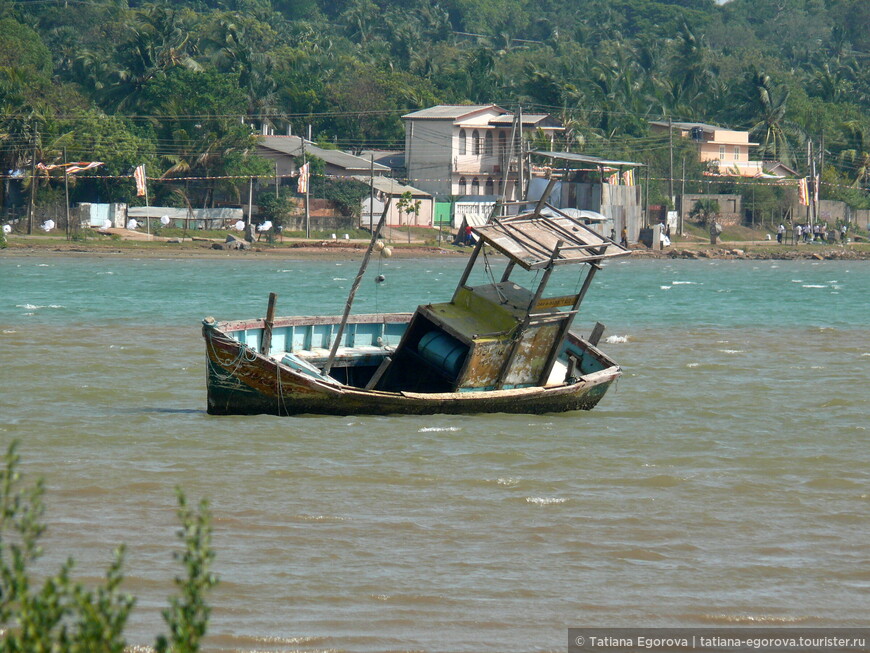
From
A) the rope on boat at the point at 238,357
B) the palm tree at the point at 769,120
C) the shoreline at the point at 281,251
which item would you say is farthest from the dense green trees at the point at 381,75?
the rope on boat at the point at 238,357

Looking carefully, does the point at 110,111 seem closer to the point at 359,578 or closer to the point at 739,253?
the point at 739,253

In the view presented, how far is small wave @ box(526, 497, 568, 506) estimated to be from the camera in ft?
39.9

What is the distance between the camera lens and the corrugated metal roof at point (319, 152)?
65.5 metres

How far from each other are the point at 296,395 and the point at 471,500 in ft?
12.2

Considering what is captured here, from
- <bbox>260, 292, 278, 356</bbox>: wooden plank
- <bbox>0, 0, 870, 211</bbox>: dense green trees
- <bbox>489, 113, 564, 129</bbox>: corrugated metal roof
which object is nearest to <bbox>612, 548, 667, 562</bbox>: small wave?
<bbox>260, 292, 278, 356</bbox>: wooden plank

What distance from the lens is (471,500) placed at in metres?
12.2

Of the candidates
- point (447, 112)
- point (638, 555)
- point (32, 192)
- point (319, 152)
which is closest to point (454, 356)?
point (638, 555)

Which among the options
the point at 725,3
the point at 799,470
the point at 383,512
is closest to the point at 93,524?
the point at 383,512

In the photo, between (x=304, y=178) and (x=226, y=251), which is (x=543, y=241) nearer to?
(x=226, y=251)

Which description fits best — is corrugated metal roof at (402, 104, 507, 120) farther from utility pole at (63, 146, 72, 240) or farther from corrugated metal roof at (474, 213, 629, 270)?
corrugated metal roof at (474, 213, 629, 270)

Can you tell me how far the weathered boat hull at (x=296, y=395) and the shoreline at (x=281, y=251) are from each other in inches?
1578

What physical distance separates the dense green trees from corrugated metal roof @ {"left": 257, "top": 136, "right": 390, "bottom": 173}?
2636 mm

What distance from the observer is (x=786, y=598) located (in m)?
9.29

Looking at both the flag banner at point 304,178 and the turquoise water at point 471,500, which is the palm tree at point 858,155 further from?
the turquoise water at point 471,500
